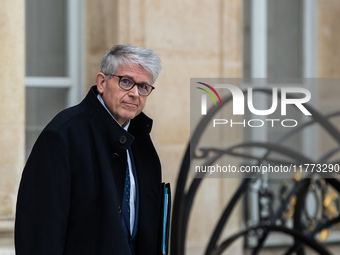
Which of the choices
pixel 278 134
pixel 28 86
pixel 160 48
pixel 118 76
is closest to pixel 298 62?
pixel 278 134

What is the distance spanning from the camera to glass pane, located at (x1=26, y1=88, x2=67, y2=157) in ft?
16.5

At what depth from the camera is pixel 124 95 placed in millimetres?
2293

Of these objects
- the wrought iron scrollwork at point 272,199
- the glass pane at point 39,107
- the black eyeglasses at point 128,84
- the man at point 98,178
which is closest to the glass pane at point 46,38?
the glass pane at point 39,107

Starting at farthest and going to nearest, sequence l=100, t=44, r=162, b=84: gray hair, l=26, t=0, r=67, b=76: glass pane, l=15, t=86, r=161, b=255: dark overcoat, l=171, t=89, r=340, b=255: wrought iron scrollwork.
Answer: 1. l=26, t=0, r=67, b=76: glass pane
2. l=171, t=89, r=340, b=255: wrought iron scrollwork
3. l=100, t=44, r=162, b=84: gray hair
4. l=15, t=86, r=161, b=255: dark overcoat

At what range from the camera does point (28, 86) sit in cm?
503

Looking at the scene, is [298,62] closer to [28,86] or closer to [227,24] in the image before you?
[227,24]

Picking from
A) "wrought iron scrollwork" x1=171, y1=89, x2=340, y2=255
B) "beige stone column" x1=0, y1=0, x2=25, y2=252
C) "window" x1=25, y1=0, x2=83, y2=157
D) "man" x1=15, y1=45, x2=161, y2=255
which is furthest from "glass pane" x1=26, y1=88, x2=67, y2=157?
"man" x1=15, y1=45, x2=161, y2=255

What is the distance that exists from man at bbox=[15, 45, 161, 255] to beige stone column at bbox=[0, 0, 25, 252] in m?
2.30

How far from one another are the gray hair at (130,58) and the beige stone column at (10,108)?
240 centimetres

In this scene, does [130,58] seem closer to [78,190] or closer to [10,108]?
[78,190]

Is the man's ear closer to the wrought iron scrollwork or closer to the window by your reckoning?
the wrought iron scrollwork

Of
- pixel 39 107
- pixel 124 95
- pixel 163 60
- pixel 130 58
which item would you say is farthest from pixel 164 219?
pixel 39 107

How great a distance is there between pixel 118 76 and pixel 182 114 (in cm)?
285

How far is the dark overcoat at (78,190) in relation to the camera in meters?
2.15
